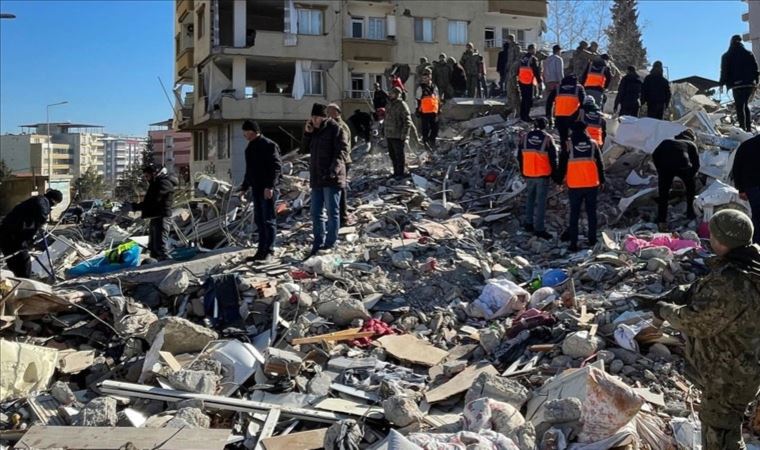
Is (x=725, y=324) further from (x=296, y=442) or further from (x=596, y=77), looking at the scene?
(x=596, y=77)

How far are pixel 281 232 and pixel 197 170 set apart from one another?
2655 centimetres

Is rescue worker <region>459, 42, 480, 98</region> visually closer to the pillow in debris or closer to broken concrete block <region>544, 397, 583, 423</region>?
the pillow in debris

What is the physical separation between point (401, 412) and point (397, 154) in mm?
8831

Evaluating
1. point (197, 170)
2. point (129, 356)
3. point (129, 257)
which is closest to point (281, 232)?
point (129, 257)

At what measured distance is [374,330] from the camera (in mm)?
6707

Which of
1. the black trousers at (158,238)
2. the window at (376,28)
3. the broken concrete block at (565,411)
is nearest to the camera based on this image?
the broken concrete block at (565,411)

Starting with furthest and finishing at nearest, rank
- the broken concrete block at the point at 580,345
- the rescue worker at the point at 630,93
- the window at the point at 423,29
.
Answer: the window at the point at 423,29 < the rescue worker at the point at 630,93 < the broken concrete block at the point at 580,345

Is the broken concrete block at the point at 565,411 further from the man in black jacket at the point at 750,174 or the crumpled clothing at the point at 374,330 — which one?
the man in black jacket at the point at 750,174

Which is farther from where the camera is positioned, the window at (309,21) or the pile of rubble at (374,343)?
the window at (309,21)

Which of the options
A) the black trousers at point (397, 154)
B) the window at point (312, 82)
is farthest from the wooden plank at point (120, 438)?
the window at point (312, 82)

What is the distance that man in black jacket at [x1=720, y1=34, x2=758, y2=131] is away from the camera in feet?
37.5

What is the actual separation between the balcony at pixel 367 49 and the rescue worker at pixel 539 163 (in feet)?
73.5

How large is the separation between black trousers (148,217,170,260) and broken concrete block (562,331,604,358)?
5857 millimetres

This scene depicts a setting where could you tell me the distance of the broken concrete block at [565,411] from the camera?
4492 mm
